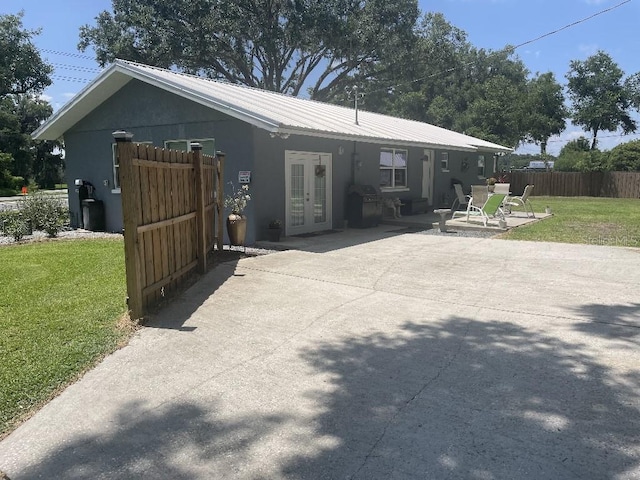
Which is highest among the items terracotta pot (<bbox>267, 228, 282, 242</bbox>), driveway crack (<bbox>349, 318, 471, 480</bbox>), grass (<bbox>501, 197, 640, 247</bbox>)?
terracotta pot (<bbox>267, 228, 282, 242</bbox>)

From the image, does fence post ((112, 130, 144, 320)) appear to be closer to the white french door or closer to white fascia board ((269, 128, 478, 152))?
white fascia board ((269, 128, 478, 152))

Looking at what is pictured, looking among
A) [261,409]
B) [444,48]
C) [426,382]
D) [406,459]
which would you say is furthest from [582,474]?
[444,48]

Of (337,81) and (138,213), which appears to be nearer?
(138,213)

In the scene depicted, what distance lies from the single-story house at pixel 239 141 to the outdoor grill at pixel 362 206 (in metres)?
0.17

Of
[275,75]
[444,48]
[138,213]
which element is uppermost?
[444,48]

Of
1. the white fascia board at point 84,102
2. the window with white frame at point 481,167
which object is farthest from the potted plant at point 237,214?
the window with white frame at point 481,167

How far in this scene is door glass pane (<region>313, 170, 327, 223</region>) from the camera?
12.6 meters

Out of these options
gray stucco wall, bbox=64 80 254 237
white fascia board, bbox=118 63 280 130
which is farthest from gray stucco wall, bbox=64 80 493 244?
white fascia board, bbox=118 63 280 130

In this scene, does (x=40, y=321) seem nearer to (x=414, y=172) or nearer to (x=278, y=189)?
(x=278, y=189)

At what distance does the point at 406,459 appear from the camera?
8.83 feet

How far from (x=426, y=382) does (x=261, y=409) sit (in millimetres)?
1263

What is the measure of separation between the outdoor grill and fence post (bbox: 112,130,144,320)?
8.90 meters

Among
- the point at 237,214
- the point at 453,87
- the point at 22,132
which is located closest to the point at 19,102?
the point at 22,132

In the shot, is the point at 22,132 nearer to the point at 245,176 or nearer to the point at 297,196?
the point at 297,196
